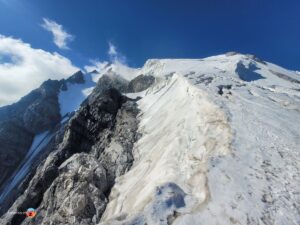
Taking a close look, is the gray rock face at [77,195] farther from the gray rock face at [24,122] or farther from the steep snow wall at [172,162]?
the gray rock face at [24,122]

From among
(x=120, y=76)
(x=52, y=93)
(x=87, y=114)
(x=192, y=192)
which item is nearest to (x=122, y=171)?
(x=192, y=192)

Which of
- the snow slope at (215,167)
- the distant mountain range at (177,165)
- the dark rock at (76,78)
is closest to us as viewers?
the snow slope at (215,167)

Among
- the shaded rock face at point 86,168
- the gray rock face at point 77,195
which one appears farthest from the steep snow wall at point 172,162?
the shaded rock face at point 86,168

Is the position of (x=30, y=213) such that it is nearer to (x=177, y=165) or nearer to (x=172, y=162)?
(x=172, y=162)

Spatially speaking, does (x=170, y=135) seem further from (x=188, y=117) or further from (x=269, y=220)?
(x=269, y=220)

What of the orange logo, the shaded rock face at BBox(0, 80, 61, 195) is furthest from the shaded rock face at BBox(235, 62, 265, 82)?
the shaded rock face at BBox(0, 80, 61, 195)
